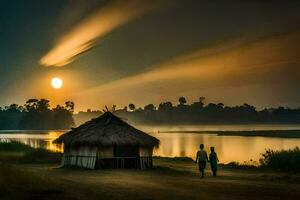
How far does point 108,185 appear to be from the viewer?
2156 centimetres

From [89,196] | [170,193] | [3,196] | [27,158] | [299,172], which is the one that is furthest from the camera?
[27,158]

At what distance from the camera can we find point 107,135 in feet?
110

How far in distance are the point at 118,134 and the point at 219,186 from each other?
1328 centimetres

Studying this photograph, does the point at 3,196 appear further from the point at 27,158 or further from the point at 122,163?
the point at 27,158

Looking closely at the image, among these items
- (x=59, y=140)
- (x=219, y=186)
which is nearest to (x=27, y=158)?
(x=59, y=140)

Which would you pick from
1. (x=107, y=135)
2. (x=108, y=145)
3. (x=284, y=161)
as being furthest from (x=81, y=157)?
(x=284, y=161)

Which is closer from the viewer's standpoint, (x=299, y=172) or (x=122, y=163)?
(x=299, y=172)

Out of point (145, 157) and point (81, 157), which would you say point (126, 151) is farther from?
point (81, 157)

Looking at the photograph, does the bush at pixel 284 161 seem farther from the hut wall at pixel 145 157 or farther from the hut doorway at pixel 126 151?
the hut doorway at pixel 126 151

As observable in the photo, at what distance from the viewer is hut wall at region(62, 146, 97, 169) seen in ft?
110

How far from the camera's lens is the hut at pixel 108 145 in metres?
33.4

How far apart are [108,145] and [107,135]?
74 cm

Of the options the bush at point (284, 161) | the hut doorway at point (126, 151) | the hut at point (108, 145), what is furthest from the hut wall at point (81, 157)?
the bush at point (284, 161)

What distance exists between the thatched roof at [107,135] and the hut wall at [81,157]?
561 mm
